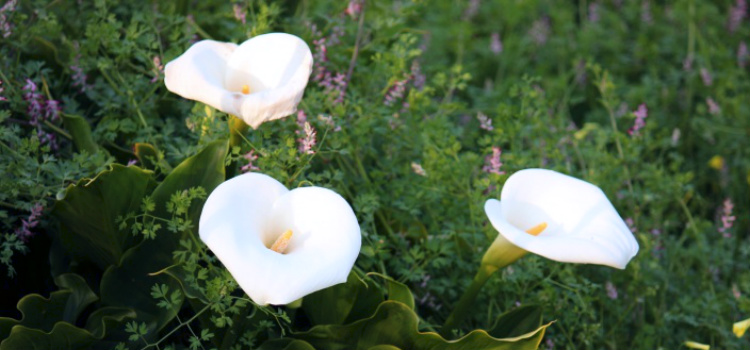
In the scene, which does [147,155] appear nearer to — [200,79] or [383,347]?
[200,79]

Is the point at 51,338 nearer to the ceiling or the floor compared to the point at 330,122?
nearer to the floor

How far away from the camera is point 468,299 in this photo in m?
1.50

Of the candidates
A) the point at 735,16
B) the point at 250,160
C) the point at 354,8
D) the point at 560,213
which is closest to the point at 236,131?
the point at 250,160

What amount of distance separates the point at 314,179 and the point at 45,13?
0.74 metres

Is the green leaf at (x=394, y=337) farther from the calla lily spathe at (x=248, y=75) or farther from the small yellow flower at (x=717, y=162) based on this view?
the small yellow flower at (x=717, y=162)

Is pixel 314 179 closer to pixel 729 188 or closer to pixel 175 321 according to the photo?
pixel 175 321

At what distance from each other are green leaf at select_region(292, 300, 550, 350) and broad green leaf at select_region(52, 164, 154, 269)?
1.17 ft

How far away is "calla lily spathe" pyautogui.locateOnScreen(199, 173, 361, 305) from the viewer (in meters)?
1.07

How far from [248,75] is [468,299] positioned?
0.55 m

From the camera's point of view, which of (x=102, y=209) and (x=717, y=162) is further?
(x=717, y=162)

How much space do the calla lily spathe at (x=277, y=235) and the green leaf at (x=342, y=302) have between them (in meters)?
0.21

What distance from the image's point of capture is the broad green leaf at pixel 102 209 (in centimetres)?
139

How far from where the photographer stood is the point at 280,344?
143 cm

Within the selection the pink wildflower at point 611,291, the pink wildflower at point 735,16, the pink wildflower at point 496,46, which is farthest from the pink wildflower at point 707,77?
the pink wildflower at point 611,291
